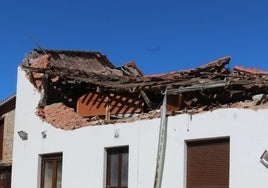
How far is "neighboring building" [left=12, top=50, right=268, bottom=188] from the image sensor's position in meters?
14.5

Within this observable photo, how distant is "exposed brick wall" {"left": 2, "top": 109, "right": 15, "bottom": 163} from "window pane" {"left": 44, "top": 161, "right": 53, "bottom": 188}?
17.0ft

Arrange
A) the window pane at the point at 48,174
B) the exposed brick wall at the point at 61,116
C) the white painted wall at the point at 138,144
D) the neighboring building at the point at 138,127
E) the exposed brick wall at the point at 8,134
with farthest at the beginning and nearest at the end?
the exposed brick wall at the point at 8,134 → the window pane at the point at 48,174 → the exposed brick wall at the point at 61,116 → the neighboring building at the point at 138,127 → the white painted wall at the point at 138,144

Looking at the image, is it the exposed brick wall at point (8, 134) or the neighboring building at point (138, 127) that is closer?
the neighboring building at point (138, 127)

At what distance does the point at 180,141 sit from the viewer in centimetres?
1569

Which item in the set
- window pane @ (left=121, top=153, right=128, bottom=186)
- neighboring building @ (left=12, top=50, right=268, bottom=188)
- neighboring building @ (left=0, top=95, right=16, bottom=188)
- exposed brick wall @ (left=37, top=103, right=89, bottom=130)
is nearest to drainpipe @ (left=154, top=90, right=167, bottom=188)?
neighboring building @ (left=12, top=50, right=268, bottom=188)

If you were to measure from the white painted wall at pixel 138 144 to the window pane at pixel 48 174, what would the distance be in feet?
0.99

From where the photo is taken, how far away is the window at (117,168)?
1731 cm

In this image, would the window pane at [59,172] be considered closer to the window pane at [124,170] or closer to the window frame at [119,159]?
the window frame at [119,159]

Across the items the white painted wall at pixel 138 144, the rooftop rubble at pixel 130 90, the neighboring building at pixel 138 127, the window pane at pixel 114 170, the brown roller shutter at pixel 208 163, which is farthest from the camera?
the window pane at pixel 114 170

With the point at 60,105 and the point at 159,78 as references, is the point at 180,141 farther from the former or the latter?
the point at 60,105

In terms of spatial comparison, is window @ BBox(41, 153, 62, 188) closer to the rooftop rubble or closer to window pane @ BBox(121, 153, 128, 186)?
the rooftop rubble

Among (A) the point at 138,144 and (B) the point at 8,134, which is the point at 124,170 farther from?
(B) the point at 8,134

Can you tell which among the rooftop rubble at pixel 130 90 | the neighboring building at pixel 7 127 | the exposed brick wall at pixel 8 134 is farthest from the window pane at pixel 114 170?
the exposed brick wall at pixel 8 134

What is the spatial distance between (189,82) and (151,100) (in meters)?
2.82
